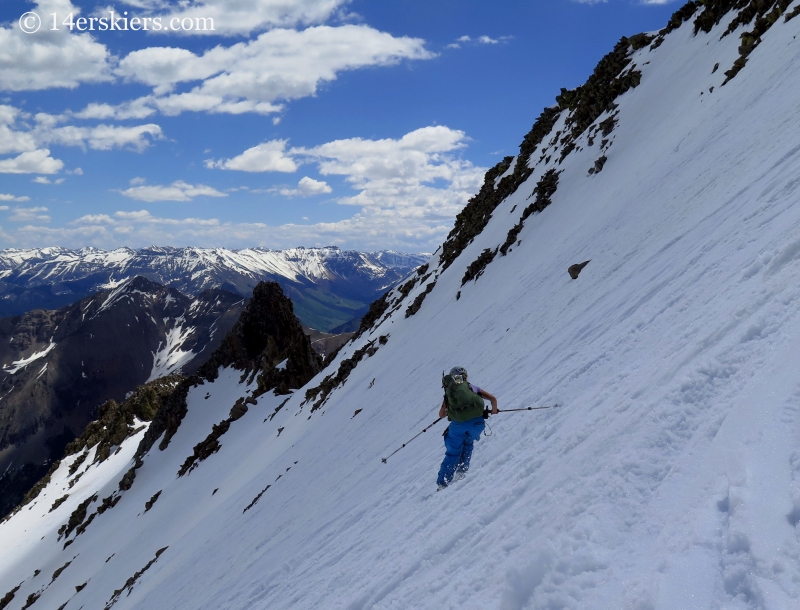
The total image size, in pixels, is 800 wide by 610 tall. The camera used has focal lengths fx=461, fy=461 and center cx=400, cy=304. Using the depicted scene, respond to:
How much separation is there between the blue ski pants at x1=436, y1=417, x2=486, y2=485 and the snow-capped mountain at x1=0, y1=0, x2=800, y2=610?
324mm

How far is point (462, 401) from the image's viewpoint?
8.81m

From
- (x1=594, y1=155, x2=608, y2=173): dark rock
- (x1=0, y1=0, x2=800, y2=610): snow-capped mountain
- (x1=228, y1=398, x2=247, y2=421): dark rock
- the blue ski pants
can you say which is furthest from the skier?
(x1=228, y1=398, x2=247, y2=421): dark rock

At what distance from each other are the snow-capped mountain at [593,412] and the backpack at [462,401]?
0.94m

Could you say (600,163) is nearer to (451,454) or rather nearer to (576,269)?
(576,269)

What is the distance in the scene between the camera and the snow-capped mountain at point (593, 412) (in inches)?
177

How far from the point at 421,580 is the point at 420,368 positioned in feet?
53.9

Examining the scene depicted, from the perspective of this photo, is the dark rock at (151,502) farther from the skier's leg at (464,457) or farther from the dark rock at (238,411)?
the skier's leg at (464,457)

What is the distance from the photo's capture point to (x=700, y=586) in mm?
3699

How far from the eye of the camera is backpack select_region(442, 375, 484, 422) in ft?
28.8

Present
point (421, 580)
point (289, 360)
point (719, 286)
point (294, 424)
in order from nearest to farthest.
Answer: point (421, 580), point (719, 286), point (294, 424), point (289, 360)

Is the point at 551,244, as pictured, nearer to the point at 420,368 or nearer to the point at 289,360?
the point at 420,368

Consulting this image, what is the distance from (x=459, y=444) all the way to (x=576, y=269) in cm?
1032

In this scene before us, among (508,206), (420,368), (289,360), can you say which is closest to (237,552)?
(420,368)

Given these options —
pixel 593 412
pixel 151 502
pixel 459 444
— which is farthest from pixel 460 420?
pixel 151 502
